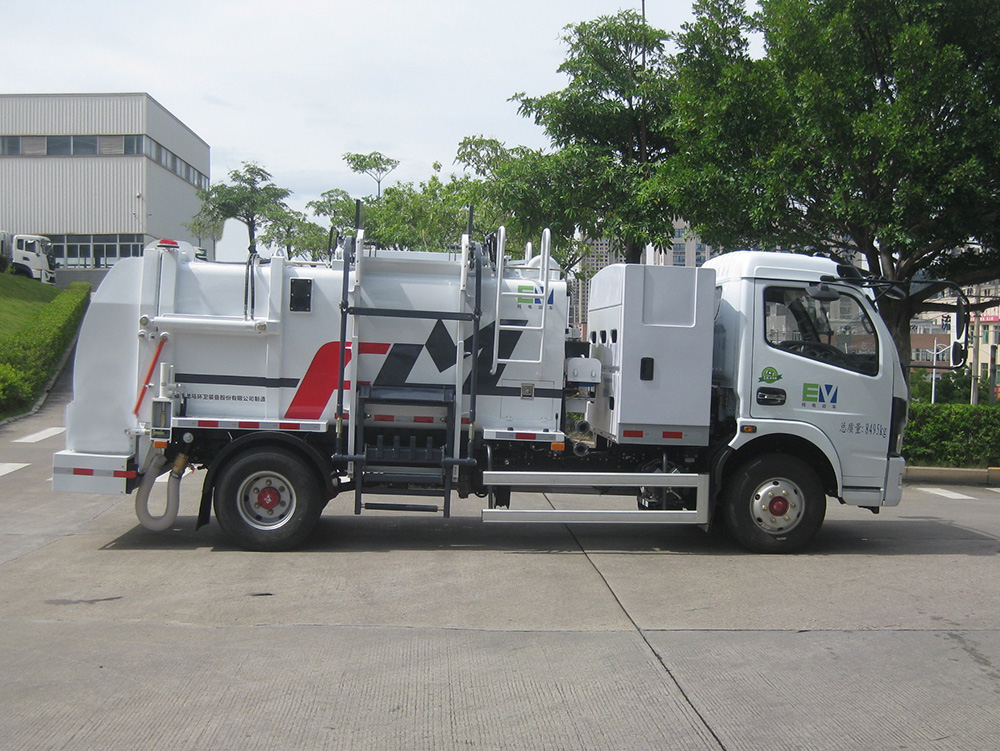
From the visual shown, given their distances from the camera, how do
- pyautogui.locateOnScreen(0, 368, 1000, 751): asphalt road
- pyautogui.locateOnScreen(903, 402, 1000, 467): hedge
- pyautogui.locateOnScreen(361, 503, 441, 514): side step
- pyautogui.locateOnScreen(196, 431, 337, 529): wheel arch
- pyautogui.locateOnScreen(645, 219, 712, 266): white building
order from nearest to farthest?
pyautogui.locateOnScreen(0, 368, 1000, 751): asphalt road
pyautogui.locateOnScreen(361, 503, 441, 514): side step
pyautogui.locateOnScreen(196, 431, 337, 529): wheel arch
pyautogui.locateOnScreen(903, 402, 1000, 467): hedge
pyautogui.locateOnScreen(645, 219, 712, 266): white building

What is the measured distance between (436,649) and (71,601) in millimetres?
2871

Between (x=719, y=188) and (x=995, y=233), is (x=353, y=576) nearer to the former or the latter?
(x=719, y=188)

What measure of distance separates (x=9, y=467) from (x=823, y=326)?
11344 millimetres

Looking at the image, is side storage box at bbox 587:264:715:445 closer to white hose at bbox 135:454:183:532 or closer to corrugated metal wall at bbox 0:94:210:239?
white hose at bbox 135:454:183:532

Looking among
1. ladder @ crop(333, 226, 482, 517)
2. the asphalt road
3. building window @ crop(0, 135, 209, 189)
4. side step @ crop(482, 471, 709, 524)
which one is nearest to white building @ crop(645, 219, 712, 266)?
side step @ crop(482, 471, 709, 524)

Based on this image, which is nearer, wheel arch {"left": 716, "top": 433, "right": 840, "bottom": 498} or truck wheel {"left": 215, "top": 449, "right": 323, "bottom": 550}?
truck wheel {"left": 215, "top": 449, "right": 323, "bottom": 550}

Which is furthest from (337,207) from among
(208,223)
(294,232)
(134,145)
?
(134,145)

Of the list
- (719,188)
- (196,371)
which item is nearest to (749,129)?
(719,188)

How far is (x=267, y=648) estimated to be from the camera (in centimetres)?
556

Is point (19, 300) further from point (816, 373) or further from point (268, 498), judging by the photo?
point (816, 373)

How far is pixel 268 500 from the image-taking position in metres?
8.05

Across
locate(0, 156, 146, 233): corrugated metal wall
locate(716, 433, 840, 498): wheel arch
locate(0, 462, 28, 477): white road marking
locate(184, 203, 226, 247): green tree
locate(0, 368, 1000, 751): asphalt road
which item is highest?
locate(0, 156, 146, 233): corrugated metal wall

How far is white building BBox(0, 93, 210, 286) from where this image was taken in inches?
1959

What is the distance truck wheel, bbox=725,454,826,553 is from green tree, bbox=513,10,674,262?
6.77 m
